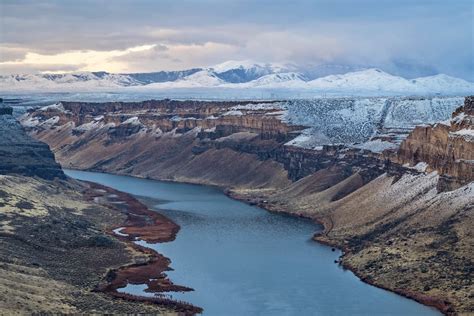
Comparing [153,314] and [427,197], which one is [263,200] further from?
[153,314]

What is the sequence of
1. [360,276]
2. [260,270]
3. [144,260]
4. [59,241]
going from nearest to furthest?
[360,276], [260,270], [144,260], [59,241]

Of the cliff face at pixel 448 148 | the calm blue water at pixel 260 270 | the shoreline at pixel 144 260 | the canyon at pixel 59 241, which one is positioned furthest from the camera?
the cliff face at pixel 448 148

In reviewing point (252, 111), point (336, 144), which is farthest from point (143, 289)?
point (252, 111)

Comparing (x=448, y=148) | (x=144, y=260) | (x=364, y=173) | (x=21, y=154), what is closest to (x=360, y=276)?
(x=144, y=260)

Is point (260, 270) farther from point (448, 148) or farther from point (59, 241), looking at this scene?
point (448, 148)

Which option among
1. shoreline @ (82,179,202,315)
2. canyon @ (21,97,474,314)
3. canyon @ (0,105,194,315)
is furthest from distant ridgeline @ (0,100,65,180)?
canyon @ (21,97,474,314)

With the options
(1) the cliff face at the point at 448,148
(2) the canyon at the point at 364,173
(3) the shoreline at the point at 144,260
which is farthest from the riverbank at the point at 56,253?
(1) the cliff face at the point at 448,148

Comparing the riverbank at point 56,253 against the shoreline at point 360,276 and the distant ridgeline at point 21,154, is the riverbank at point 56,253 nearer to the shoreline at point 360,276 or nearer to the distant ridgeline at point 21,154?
the distant ridgeline at point 21,154
